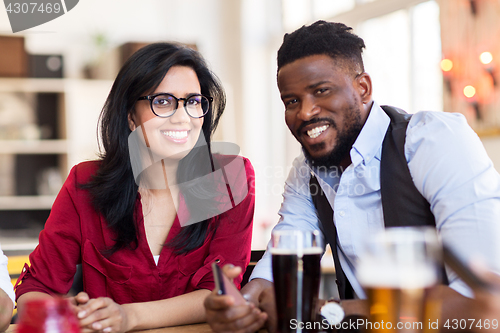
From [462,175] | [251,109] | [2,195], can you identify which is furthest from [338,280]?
[251,109]

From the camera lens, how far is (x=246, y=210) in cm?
155

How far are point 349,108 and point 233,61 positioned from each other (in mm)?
4206

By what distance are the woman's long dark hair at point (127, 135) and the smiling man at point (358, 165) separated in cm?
39

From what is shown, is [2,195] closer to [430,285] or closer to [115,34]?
[115,34]

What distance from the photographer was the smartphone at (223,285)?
0.78 meters

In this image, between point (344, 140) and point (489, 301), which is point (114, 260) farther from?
point (489, 301)

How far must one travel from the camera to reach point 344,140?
53.9 inches

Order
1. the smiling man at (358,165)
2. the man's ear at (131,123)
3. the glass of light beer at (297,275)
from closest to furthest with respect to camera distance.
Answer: the glass of light beer at (297,275) → the smiling man at (358,165) → the man's ear at (131,123)

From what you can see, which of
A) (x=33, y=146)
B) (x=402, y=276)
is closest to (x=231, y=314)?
(x=402, y=276)

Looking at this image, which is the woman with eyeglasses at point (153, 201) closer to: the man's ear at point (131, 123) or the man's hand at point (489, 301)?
the man's ear at point (131, 123)

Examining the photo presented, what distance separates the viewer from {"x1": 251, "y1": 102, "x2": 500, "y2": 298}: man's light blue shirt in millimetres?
1009

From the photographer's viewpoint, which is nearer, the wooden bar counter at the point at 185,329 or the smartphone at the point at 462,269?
the smartphone at the point at 462,269

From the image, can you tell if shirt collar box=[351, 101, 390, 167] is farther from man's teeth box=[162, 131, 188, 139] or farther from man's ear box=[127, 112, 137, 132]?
man's ear box=[127, 112, 137, 132]

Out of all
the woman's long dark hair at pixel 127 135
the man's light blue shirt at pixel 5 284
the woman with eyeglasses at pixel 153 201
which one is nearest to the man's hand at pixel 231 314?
the woman with eyeglasses at pixel 153 201
